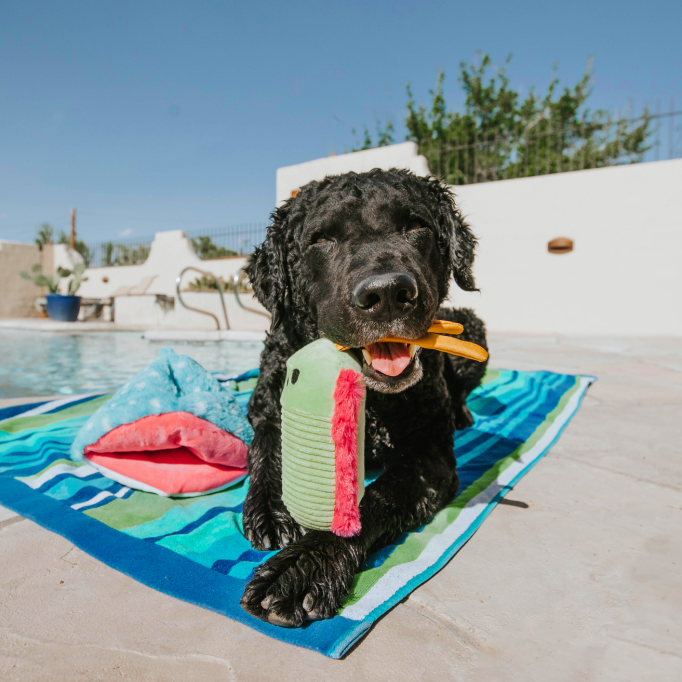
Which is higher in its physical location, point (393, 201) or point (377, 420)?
point (393, 201)

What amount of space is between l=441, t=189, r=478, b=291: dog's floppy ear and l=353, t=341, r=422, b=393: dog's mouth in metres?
0.88

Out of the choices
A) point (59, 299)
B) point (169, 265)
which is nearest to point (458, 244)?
point (59, 299)

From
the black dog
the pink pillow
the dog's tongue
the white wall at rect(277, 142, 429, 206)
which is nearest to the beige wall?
the white wall at rect(277, 142, 429, 206)

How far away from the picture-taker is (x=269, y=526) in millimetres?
1902

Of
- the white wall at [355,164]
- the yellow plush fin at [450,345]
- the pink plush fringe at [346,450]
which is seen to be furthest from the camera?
the white wall at [355,164]

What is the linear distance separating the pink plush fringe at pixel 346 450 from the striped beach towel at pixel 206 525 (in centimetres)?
22

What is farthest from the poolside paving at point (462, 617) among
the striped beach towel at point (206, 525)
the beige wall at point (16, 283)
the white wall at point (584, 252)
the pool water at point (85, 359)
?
the beige wall at point (16, 283)

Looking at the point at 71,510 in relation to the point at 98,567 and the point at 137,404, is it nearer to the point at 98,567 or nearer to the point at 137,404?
the point at 98,567

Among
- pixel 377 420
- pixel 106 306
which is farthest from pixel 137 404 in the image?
pixel 106 306

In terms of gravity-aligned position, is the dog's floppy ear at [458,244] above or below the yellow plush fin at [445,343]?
above

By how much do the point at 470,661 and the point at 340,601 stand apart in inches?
16.4

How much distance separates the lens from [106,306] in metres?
21.6

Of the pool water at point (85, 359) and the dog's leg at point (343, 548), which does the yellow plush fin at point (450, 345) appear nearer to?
the dog's leg at point (343, 548)

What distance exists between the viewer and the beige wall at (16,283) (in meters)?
22.0
